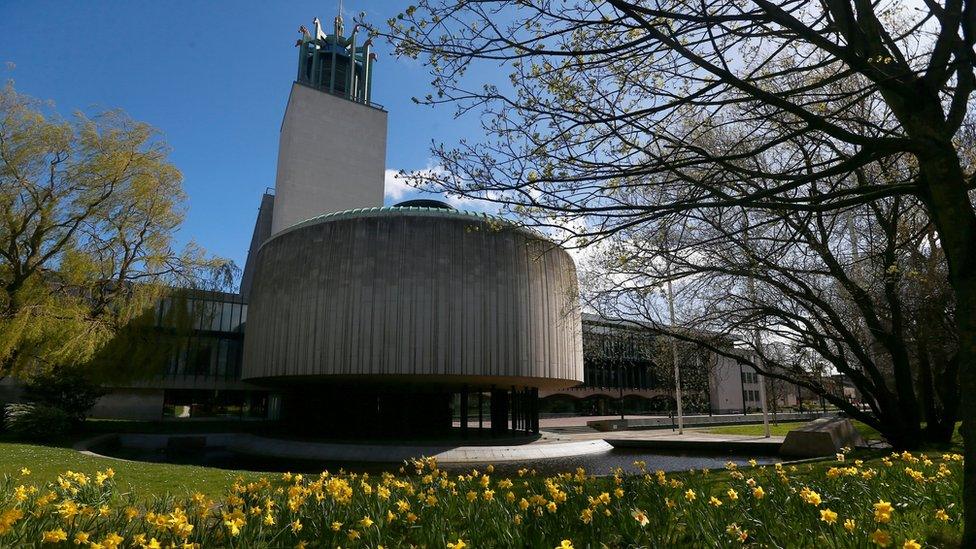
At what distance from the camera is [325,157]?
45906mm

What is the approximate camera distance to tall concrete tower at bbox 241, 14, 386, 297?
44562 millimetres

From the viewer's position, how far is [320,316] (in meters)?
23.5

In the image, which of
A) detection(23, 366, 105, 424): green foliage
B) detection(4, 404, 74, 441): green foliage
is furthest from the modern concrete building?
detection(4, 404, 74, 441): green foliage

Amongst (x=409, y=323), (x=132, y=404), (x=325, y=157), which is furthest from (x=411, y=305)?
(x=132, y=404)

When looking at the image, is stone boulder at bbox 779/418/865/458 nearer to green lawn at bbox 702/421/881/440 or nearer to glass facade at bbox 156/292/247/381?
green lawn at bbox 702/421/881/440

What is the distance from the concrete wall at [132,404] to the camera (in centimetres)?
3784

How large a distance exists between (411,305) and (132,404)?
1136 inches

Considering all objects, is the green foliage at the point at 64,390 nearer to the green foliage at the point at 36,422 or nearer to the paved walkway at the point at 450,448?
the green foliage at the point at 36,422

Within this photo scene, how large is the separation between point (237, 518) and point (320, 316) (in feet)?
67.5

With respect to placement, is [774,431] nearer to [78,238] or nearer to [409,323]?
[409,323]

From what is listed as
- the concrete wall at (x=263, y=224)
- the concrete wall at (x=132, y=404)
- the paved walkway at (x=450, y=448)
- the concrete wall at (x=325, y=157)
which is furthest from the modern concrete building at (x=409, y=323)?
the concrete wall at (x=263, y=224)

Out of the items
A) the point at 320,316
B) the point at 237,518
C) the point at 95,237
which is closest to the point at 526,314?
the point at 320,316

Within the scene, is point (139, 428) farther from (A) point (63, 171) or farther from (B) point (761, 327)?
(B) point (761, 327)

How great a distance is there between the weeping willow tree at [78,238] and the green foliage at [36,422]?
180 centimetres
